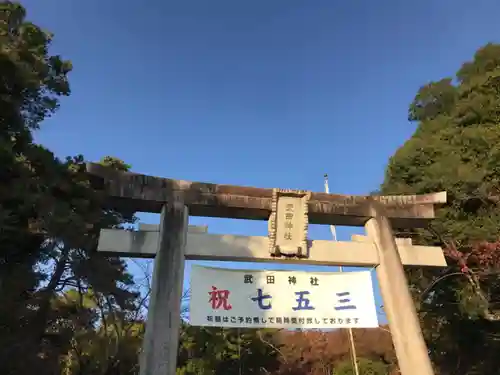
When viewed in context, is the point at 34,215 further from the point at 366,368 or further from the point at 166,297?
the point at 366,368

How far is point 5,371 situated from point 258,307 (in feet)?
19.8

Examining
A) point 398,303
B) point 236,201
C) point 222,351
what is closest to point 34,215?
point 236,201

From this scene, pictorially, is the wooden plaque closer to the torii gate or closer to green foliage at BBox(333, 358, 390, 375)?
the torii gate

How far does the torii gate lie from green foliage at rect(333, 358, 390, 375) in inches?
690

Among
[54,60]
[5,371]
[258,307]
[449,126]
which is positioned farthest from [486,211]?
[54,60]

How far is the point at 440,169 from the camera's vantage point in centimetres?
1035

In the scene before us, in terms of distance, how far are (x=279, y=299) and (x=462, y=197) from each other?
5.81m

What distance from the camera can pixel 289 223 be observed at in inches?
265

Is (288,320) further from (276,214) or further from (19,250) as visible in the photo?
(19,250)

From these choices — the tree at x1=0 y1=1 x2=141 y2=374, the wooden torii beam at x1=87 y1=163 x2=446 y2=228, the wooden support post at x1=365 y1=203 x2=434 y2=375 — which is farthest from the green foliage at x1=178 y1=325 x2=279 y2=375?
the wooden support post at x1=365 y1=203 x2=434 y2=375

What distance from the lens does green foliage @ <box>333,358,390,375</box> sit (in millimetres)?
22172

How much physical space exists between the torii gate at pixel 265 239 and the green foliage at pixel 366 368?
17.5 m

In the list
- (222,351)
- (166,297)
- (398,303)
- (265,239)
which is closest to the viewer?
(166,297)

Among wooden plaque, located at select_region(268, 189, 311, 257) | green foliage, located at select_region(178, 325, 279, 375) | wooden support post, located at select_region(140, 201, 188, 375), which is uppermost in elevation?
green foliage, located at select_region(178, 325, 279, 375)
